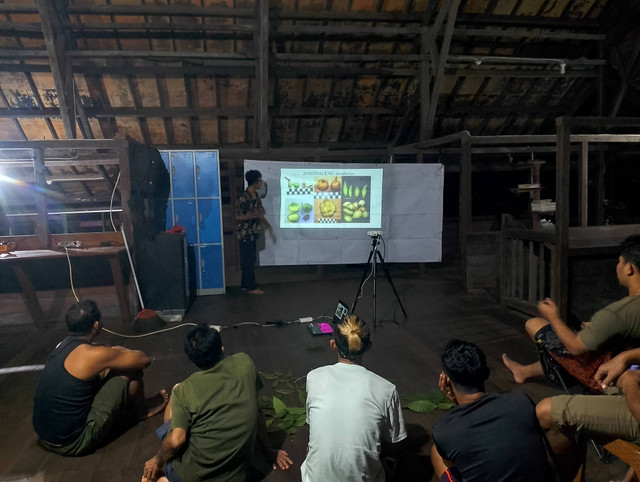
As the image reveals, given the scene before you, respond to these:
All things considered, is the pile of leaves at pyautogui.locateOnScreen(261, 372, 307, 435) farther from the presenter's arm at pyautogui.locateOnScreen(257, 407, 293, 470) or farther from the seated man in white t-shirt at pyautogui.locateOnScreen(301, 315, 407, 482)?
the seated man in white t-shirt at pyautogui.locateOnScreen(301, 315, 407, 482)

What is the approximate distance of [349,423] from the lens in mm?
1879

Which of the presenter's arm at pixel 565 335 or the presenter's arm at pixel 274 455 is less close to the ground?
the presenter's arm at pixel 565 335

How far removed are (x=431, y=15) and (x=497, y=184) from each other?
437 centimetres

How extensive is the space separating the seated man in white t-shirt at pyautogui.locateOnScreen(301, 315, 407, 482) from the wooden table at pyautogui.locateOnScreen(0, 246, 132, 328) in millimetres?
3859

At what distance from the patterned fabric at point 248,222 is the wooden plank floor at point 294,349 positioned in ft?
3.10

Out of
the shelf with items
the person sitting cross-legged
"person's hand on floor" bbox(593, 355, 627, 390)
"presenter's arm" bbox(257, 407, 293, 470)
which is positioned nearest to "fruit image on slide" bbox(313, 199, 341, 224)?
the shelf with items

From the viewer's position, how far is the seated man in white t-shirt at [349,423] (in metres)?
1.87

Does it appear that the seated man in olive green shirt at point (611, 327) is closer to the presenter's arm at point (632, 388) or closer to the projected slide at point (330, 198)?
the presenter's arm at point (632, 388)

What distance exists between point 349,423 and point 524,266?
4396 millimetres

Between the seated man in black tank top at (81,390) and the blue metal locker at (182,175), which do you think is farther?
the blue metal locker at (182,175)

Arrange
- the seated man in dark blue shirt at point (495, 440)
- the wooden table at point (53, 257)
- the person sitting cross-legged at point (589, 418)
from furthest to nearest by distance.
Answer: the wooden table at point (53, 257) → the person sitting cross-legged at point (589, 418) → the seated man in dark blue shirt at point (495, 440)

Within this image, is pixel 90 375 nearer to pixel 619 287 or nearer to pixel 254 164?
pixel 254 164

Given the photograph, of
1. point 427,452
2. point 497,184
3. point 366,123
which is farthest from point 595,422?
point 497,184

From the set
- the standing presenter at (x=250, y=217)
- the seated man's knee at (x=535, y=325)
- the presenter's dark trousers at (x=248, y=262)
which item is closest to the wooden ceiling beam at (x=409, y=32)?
the standing presenter at (x=250, y=217)
